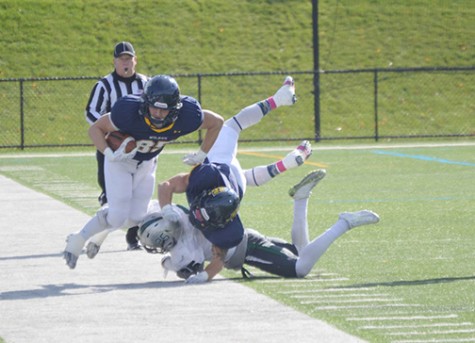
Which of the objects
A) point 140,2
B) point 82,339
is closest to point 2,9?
point 140,2

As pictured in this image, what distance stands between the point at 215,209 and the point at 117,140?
124 cm

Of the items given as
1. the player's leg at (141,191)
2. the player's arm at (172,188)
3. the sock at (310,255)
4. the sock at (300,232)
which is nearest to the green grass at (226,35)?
the player's leg at (141,191)

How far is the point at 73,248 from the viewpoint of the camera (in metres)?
8.67

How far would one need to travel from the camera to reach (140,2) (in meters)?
31.4

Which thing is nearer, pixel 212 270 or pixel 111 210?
pixel 212 270

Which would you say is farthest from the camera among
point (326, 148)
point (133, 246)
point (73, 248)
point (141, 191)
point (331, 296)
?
point (326, 148)

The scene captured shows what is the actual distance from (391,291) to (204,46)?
2240cm

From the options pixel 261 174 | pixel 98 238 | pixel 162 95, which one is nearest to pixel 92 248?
pixel 98 238

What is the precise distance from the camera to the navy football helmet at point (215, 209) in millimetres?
7844

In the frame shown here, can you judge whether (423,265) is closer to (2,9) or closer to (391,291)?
(391,291)

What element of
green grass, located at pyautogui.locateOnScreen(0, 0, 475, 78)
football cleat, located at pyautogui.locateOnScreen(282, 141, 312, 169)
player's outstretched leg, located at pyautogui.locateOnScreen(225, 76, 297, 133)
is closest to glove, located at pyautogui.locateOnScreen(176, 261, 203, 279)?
player's outstretched leg, located at pyautogui.locateOnScreen(225, 76, 297, 133)

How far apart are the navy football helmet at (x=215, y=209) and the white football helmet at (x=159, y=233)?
15 cm

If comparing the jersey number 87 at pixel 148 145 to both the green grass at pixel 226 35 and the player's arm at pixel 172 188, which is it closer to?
the player's arm at pixel 172 188

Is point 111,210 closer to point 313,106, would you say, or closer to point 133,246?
point 133,246
